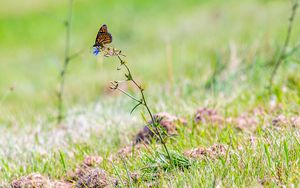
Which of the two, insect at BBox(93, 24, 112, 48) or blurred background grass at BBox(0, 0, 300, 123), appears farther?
blurred background grass at BBox(0, 0, 300, 123)

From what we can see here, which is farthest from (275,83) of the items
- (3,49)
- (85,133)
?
(3,49)

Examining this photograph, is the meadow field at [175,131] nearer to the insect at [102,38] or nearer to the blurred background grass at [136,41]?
the blurred background grass at [136,41]

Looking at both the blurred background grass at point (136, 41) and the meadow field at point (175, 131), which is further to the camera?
the blurred background grass at point (136, 41)

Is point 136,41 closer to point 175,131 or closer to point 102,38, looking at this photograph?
point 175,131

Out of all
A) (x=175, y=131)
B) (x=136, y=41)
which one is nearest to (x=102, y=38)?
(x=175, y=131)

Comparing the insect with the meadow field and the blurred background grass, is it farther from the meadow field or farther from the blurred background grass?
the blurred background grass

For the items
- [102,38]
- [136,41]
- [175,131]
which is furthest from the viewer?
[136,41]

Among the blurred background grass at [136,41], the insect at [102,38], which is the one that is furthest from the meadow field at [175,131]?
the insect at [102,38]

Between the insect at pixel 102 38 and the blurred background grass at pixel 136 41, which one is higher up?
the blurred background grass at pixel 136 41

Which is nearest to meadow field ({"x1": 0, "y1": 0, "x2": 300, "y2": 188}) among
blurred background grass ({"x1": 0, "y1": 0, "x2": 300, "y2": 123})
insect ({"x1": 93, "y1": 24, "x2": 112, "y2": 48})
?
blurred background grass ({"x1": 0, "y1": 0, "x2": 300, "y2": 123})
